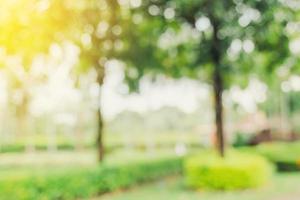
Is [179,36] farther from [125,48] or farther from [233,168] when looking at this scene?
[233,168]

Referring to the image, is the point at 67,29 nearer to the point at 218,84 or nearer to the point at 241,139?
the point at 218,84

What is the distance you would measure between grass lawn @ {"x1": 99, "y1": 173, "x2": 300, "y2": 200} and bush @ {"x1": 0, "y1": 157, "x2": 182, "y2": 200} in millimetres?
380

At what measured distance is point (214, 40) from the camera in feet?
66.7

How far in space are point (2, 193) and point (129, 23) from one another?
11070 millimetres

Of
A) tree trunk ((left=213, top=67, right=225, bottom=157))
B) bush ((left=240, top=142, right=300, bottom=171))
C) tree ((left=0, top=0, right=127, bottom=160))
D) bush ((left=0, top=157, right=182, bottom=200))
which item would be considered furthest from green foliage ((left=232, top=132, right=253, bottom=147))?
tree trunk ((left=213, top=67, right=225, bottom=157))

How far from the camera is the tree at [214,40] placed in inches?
760

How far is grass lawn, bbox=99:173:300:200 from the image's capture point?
17219 millimetres

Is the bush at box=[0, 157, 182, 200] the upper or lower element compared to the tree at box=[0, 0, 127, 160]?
lower

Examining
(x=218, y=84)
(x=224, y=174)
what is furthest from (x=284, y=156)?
(x=224, y=174)

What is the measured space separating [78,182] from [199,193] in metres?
4.03

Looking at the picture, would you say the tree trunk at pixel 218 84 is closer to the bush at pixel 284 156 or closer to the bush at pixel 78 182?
the bush at pixel 78 182

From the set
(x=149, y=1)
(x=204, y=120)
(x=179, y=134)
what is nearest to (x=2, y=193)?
(x=149, y=1)

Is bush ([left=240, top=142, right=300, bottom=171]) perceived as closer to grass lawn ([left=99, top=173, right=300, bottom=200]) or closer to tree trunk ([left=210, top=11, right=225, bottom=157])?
grass lawn ([left=99, top=173, right=300, bottom=200])

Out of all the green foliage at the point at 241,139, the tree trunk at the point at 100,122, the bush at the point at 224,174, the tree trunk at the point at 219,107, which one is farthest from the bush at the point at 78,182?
the green foliage at the point at 241,139
